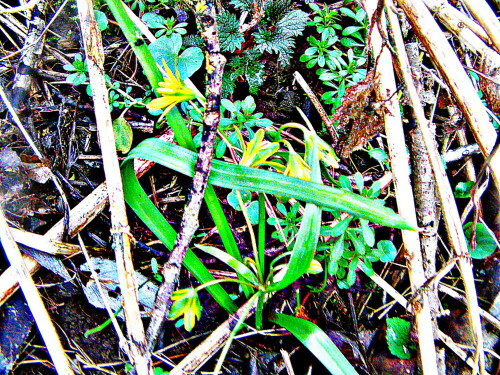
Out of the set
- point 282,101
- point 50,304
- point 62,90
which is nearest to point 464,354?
point 282,101

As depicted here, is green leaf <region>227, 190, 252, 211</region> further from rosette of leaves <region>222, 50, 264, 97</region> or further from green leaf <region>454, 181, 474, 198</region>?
green leaf <region>454, 181, 474, 198</region>

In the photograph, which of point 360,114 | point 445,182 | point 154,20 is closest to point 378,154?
point 360,114

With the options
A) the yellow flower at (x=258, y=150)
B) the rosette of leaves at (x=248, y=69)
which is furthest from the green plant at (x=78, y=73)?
the yellow flower at (x=258, y=150)

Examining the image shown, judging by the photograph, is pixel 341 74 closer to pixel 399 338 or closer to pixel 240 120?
pixel 240 120

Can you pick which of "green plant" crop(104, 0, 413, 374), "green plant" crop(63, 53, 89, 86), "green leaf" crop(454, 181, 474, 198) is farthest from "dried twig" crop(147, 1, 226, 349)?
"green leaf" crop(454, 181, 474, 198)

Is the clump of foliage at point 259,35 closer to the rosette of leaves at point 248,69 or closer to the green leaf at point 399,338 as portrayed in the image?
the rosette of leaves at point 248,69

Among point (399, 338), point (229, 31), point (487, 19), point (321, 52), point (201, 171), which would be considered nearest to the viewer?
point (487, 19)
